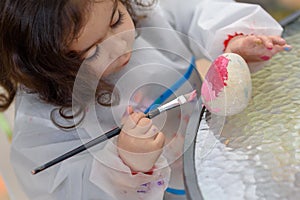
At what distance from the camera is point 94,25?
635 millimetres

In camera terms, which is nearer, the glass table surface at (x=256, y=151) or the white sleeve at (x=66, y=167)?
the glass table surface at (x=256, y=151)

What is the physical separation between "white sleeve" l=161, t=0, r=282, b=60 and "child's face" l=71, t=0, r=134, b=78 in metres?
0.15

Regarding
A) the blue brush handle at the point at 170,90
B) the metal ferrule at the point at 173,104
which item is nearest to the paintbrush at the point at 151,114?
the metal ferrule at the point at 173,104

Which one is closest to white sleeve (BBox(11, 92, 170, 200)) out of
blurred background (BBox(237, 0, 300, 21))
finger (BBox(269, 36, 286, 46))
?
finger (BBox(269, 36, 286, 46))

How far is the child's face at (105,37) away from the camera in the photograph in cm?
64

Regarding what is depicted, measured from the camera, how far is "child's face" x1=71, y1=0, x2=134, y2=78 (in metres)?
0.64

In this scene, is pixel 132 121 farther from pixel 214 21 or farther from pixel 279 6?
pixel 279 6

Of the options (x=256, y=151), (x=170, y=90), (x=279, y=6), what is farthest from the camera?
(x=279, y=6)

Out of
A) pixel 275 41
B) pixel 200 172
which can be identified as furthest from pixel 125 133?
pixel 275 41

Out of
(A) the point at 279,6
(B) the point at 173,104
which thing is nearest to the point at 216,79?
(B) the point at 173,104

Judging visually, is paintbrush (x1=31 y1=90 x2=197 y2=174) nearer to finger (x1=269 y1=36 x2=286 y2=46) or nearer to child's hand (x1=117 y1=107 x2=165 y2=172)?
child's hand (x1=117 y1=107 x2=165 y2=172)

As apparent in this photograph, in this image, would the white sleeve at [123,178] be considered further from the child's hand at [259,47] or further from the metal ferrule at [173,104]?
the child's hand at [259,47]

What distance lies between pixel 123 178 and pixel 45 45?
0.66 ft

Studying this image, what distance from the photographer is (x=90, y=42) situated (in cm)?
64
